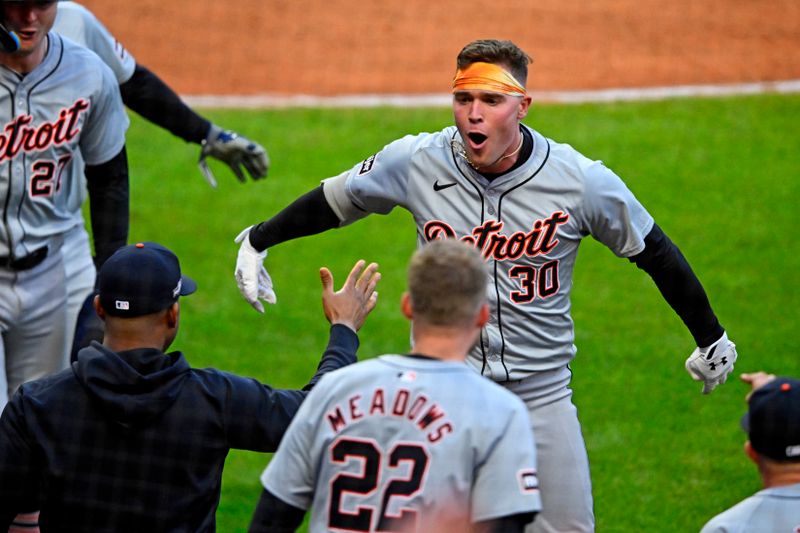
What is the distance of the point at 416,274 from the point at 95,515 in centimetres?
110

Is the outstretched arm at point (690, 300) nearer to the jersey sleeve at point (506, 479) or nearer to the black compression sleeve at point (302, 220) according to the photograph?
the black compression sleeve at point (302, 220)

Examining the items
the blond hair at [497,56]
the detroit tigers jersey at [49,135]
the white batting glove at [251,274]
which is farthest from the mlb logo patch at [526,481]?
the detroit tigers jersey at [49,135]

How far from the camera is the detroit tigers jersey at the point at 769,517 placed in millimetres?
3186

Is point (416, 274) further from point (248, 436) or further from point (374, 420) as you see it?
point (248, 436)

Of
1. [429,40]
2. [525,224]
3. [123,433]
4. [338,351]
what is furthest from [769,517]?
[429,40]

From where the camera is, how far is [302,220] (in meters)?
4.81

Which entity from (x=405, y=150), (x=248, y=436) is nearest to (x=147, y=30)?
(x=405, y=150)

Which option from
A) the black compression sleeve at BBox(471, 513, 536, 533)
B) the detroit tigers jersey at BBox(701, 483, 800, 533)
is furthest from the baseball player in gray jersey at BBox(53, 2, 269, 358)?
the detroit tigers jersey at BBox(701, 483, 800, 533)

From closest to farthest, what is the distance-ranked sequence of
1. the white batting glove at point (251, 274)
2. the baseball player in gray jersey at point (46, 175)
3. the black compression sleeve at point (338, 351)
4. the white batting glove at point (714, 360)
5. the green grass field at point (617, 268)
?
the black compression sleeve at point (338, 351)
the white batting glove at point (714, 360)
the white batting glove at point (251, 274)
the baseball player in gray jersey at point (46, 175)
the green grass field at point (617, 268)

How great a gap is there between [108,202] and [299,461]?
254 centimetres

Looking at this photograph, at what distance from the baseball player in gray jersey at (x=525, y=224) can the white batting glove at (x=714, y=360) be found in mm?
242

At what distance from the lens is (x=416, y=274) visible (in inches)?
124

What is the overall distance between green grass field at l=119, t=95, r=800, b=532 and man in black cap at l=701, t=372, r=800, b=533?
9.48 ft

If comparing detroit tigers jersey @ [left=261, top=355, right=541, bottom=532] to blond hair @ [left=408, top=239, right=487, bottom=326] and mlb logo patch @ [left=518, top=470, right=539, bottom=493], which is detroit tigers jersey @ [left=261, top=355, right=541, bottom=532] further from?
blond hair @ [left=408, top=239, right=487, bottom=326]
